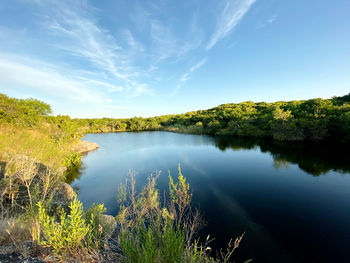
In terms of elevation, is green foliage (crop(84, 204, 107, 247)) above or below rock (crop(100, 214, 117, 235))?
above

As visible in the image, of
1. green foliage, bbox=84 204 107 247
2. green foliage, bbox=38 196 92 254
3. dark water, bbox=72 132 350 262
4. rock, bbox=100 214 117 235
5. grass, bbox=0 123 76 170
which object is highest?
grass, bbox=0 123 76 170

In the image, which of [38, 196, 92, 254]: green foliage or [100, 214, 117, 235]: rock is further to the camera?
[100, 214, 117, 235]: rock

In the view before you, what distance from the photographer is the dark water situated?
694 centimetres

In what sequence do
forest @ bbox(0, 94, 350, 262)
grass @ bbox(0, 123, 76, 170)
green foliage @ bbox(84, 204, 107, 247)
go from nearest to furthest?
forest @ bbox(0, 94, 350, 262) → green foliage @ bbox(84, 204, 107, 247) → grass @ bbox(0, 123, 76, 170)

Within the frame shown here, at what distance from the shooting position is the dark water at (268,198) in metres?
6.94

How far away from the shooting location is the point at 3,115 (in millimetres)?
13031

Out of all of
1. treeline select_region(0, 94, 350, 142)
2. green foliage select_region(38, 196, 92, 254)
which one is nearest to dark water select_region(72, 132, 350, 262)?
green foliage select_region(38, 196, 92, 254)

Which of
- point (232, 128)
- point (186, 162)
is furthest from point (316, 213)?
point (232, 128)

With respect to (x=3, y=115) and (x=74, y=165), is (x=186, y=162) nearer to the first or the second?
(x=74, y=165)

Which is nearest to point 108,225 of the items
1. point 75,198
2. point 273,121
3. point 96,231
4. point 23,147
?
point 96,231

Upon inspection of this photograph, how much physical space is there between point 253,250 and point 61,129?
24837mm

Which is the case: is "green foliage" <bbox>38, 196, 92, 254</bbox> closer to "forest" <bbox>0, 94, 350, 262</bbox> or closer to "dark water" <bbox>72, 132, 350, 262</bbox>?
"forest" <bbox>0, 94, 350, 262</bbox>

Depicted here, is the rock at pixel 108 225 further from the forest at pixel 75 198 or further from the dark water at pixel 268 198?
the dark water at pixel 268 198

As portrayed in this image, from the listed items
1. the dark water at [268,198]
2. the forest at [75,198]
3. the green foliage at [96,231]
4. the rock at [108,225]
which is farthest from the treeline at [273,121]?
the green foliage at [96,231]
